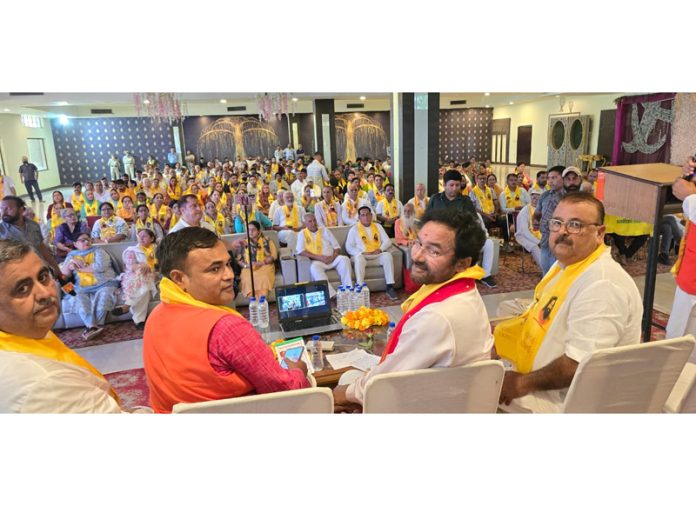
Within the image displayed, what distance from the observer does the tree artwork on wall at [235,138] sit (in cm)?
1552

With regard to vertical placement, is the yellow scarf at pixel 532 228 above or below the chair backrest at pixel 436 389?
below

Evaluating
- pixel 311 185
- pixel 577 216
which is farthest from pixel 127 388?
pixel 311 185

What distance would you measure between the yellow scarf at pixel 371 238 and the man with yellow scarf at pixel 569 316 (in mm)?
3499

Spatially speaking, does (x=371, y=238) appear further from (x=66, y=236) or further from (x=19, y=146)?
(x=19, y=146)

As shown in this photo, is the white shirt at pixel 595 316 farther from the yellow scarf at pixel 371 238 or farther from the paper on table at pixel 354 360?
the yellow scarf at pixel 371 238

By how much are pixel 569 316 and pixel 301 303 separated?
2198 mm

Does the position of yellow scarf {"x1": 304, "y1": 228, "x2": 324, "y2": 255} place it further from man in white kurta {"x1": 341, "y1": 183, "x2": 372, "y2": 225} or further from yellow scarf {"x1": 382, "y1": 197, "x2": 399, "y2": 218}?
yellow scarf {"x1": 382, "y1": 197, "x2": 399, "y2": 218}

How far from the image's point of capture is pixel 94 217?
746cm

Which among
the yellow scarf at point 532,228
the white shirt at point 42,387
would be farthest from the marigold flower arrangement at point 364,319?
the yellow scarf at point 532,228

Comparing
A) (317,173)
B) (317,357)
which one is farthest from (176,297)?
(317,173)

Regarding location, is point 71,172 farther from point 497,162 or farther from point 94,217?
point 497,162

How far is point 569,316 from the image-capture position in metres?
1.85

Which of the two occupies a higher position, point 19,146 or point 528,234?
point 19,146

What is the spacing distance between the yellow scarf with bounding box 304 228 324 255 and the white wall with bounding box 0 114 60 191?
38.7ft
